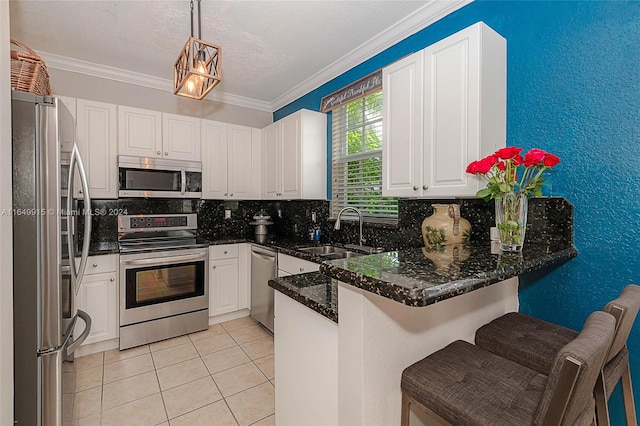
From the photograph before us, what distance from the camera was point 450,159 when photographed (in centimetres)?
172

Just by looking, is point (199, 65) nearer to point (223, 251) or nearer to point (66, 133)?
point (66, 133)

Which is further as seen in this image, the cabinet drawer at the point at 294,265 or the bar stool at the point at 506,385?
the cabinet drawer at the point at 294,265

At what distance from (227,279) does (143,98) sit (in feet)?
7.34

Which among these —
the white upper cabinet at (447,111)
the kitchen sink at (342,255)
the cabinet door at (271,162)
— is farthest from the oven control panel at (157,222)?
the white upper cabinet at (447,111)

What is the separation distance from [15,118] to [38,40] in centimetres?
195

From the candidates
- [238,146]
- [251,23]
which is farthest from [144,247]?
[251,23]

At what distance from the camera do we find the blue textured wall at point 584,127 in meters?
1.35

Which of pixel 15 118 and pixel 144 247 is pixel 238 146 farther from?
pixel 15 118

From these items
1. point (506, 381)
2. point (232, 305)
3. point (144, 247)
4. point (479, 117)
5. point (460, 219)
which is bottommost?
point (232, 305)

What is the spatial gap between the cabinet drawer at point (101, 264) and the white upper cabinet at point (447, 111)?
259 cm

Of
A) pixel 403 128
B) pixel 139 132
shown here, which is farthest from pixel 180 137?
pixel 403 128

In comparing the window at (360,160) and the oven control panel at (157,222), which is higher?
the window at (360,160)

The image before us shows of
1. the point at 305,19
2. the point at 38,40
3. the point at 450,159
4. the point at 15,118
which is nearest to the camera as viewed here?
the point at 15,118

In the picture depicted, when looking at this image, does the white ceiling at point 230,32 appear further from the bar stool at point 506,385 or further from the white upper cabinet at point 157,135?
the bar stool at point 506,385
